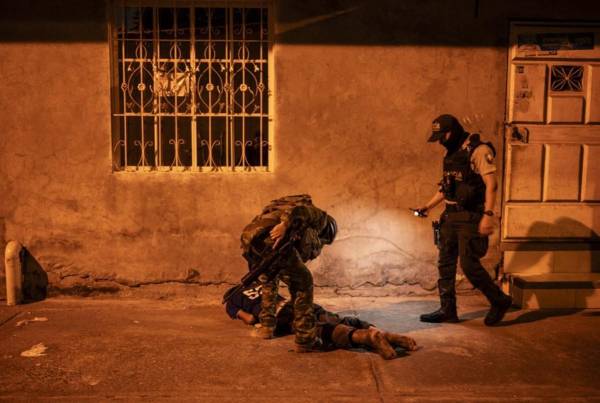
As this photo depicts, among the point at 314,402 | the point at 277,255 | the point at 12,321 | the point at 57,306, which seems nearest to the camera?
the point at 314,402

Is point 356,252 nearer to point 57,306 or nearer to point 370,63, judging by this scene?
point 370,63

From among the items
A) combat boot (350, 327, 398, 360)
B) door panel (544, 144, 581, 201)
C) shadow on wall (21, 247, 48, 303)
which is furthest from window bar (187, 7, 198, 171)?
door panel (544, 144, 581, 201)

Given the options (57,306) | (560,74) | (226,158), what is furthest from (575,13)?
(57,306)

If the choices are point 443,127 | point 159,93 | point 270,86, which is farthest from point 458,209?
point 159,93

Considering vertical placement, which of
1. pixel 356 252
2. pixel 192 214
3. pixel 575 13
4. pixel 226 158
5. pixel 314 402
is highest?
pixel 575 13

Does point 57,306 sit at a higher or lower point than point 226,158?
lower

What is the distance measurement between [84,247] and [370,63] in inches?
136

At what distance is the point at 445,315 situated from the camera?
202 inches

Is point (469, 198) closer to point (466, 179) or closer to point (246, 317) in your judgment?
point (466, 179)

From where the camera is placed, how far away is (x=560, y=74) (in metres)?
5.76

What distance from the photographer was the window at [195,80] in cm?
576

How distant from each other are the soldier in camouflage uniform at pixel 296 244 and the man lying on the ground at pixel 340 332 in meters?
0.14

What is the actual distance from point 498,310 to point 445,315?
1.51ft

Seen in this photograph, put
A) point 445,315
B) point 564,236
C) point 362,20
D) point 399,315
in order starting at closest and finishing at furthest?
point 445,315 → point 399,315 → point 362,20 → point 564,236
